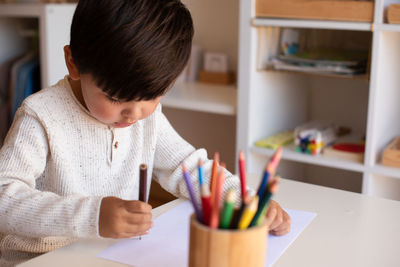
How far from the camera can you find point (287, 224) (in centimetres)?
82

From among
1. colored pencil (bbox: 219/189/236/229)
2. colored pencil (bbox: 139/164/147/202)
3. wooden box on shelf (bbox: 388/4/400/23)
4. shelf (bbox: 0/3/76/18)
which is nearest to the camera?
colored pencil (bbox: 219/189/236/229)

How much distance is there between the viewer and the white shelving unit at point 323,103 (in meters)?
1.48

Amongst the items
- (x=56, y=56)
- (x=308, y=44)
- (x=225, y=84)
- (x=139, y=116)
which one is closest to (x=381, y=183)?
(x=308, y=44)

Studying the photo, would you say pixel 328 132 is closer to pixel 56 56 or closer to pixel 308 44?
pixel 308 44

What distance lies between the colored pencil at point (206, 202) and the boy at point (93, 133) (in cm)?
19

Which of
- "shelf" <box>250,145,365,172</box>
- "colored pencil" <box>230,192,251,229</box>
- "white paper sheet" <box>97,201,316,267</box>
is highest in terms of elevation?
"colored pencil" <box>230,192,251,229</box>

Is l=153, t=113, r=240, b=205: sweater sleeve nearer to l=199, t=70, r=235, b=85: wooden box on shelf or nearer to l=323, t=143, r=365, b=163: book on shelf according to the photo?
l=323, t=143, r=365, b=163: book on shelf

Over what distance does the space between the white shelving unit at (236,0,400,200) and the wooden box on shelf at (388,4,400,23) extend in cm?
2

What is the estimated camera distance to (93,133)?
967 millimetres

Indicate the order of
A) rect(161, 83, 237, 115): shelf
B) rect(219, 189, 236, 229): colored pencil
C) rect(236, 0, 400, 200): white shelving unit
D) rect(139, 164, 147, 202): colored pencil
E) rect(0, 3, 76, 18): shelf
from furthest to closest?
rect(0, 3, 76, 18): shelf → rect(161, 83, 237, 115): shelf → rect(236, 0, 400, 200): white shelving unit → rect(139, 164, 147, 202): colored pencil → rect(219, 189, 236, 229): colored pencil

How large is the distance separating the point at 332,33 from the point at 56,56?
38.7 inches

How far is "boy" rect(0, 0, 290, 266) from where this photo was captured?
751mm

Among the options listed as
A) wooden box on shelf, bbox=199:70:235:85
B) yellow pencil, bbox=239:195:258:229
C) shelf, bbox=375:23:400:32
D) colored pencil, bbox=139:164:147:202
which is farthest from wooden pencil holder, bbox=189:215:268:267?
wooden box on shelf, bbox=199:70:235:85

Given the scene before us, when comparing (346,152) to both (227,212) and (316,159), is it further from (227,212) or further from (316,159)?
(227,212)
